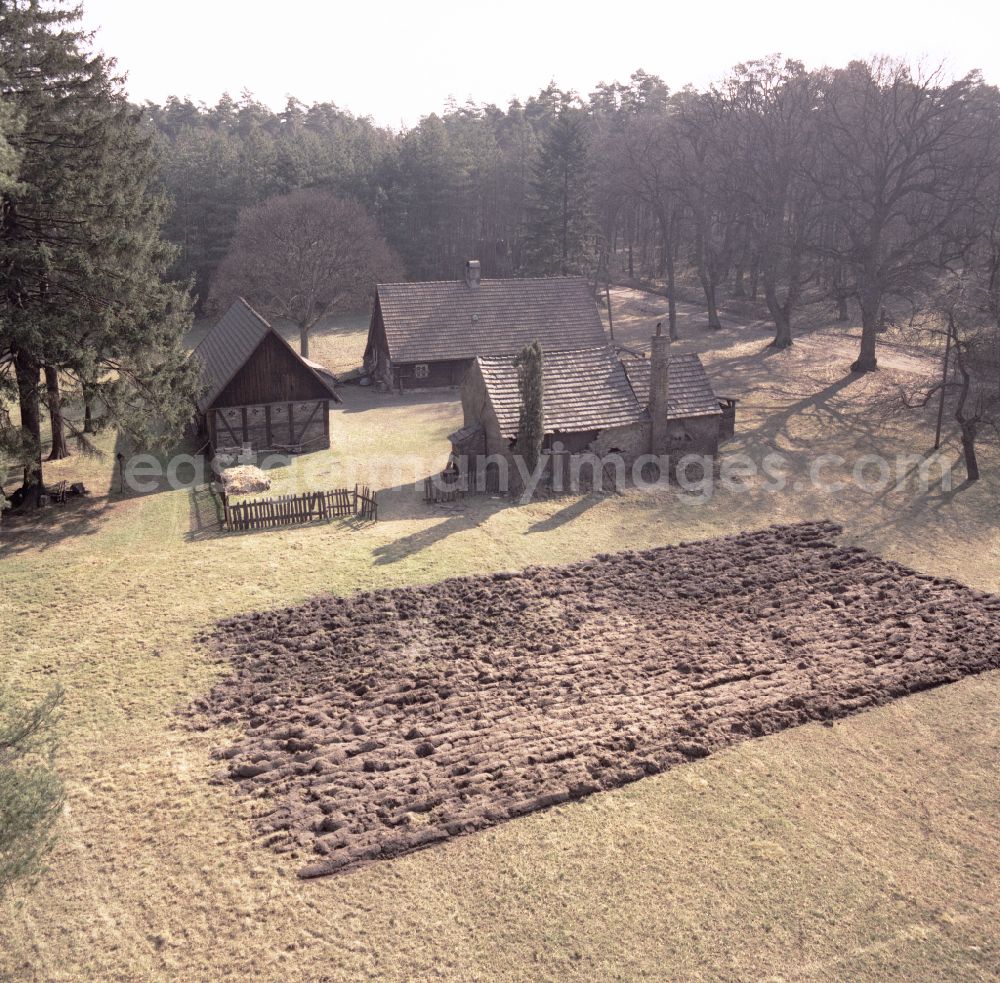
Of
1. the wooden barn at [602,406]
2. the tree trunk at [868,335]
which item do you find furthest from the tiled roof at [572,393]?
the tree trunk at [868,335]

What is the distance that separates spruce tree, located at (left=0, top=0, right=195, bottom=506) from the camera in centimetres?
2377

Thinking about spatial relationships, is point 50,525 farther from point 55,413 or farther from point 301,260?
point 301,260

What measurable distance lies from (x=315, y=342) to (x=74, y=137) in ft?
102

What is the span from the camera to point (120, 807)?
13781mm

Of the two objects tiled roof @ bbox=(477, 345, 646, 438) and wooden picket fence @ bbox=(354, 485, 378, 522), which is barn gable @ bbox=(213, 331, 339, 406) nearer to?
tiled roof @ bbox=(477, 345, 646, 438)

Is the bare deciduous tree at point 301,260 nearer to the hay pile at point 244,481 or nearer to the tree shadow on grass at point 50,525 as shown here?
the hay pile at point 244,481

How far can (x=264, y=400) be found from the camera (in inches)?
1277

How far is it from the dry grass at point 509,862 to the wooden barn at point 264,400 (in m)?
11.4

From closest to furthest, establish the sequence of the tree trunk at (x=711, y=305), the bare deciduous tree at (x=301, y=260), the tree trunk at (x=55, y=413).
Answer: the tree trunk at (x=55, y=413) → the bare deciduous tree at (x=301, y=260) → the tree trunk at (x=711, y=305)

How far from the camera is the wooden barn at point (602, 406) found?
29.0m

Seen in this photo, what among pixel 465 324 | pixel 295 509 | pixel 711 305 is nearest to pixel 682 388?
pixel 295 509

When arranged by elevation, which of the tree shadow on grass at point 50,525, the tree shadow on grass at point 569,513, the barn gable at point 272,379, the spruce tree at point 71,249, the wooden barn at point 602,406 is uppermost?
the spruce tree at point 71,249

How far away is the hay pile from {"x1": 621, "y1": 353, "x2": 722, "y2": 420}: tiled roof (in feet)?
43.4

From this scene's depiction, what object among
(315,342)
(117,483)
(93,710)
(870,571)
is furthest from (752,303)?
(93,710)
